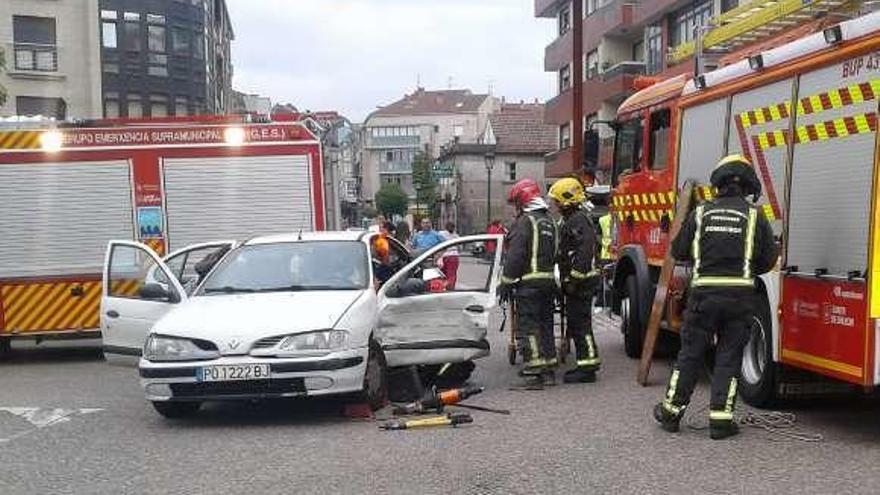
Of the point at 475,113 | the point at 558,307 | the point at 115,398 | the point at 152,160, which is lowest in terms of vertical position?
the point at 115,398

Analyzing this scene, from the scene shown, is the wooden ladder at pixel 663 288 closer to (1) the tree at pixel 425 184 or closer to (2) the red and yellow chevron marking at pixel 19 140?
(2) the red and yellow chevron marking at pixel 19 140

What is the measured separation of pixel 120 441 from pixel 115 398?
2.00 m

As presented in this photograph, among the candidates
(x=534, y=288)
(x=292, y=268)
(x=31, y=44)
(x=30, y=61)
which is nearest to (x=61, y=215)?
(x=292, y=268)

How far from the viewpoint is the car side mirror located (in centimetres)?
890

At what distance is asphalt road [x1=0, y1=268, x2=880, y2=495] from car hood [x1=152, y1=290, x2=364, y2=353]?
0.74 metres

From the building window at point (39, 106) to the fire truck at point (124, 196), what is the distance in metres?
29.7

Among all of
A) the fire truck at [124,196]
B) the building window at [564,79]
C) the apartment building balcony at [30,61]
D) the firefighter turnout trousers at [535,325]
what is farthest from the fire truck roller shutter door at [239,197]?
the building window at [564,79]

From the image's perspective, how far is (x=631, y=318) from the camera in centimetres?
1054

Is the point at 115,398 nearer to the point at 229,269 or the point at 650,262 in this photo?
the point at 229,269

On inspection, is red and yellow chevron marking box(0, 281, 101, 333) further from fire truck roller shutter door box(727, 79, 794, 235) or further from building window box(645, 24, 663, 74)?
building window box(645, 24, 663, 74)

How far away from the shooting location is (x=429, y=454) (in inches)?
256

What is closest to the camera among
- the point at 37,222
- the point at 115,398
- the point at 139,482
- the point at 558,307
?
the point at 139,482

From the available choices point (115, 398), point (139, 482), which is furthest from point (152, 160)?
point (139, 482)

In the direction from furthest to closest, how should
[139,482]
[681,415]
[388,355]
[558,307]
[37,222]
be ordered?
[37,222] → [558,307] → [388,355] → [681,415] → [139,482]
